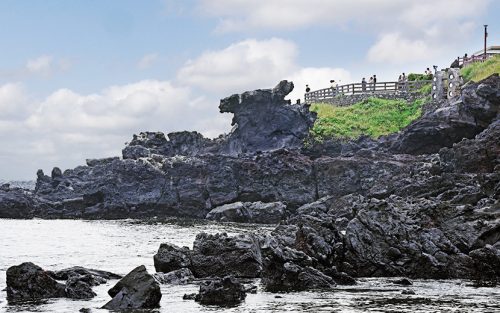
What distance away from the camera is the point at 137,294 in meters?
31.5

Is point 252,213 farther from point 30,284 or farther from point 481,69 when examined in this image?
point 30,284

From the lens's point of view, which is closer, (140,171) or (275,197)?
(275,197)

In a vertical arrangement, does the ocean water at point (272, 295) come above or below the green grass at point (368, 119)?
below

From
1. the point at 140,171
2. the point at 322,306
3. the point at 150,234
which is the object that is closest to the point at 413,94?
the point at 140,171

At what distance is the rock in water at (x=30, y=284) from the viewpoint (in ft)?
112

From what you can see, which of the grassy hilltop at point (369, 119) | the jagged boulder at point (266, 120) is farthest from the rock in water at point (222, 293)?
the grassy hilltop at point (369, 119)

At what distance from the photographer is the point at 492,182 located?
63000 mm

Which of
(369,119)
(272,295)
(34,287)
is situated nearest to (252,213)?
(369,119)

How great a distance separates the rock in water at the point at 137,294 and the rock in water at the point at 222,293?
7.20 ft

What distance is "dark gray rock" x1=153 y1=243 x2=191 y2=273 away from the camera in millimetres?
44562

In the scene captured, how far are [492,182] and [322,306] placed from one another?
125 feet

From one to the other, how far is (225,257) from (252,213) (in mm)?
61827

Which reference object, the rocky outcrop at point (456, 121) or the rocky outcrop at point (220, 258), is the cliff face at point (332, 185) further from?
the rocky outcrop at point (220, 258)

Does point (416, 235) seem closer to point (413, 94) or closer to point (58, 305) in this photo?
point (58, 305)
